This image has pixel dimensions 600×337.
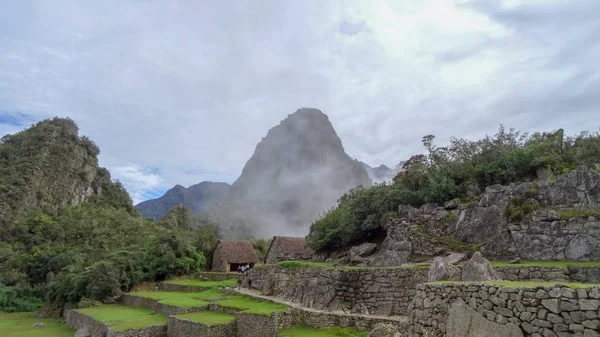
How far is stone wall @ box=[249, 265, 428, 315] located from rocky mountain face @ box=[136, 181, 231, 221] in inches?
2847

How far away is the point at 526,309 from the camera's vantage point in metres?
4.52

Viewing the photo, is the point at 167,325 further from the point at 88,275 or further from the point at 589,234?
the point at 589,234

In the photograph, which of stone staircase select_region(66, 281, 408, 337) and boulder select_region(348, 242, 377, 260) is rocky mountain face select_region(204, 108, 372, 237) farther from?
boulder select_region(348, 242, 377, 260)

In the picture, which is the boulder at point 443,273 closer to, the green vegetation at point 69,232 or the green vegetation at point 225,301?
the green vegetation at point 225,301

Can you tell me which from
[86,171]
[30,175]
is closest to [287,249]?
[30,175]

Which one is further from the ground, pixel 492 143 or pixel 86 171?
pixel 86 171

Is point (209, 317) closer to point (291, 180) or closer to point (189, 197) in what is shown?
point (291, 180)

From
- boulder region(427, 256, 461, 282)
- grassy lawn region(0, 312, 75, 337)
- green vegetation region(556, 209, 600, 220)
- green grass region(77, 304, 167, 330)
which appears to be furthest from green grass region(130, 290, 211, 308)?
green vegetation region(556, 209, 600, 220)

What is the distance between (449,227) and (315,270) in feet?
16.3

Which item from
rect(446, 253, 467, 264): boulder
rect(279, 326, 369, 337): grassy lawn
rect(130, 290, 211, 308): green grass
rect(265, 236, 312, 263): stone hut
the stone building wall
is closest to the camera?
the stone building wall

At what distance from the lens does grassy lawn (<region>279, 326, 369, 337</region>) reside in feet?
34.7

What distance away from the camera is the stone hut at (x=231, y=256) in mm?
Result: 30297

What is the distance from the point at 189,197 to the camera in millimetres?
88375

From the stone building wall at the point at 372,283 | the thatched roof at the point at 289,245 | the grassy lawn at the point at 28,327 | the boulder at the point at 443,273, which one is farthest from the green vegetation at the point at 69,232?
the boulder at the point at 443,273
